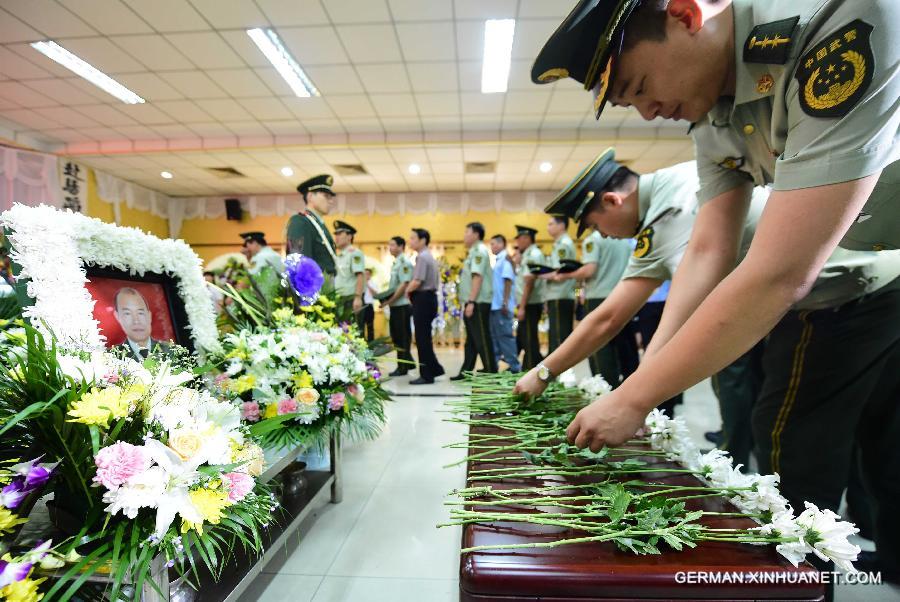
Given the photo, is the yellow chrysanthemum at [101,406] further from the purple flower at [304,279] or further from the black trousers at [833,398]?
the black trousers at [833,398]

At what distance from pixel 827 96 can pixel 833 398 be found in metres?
0.75

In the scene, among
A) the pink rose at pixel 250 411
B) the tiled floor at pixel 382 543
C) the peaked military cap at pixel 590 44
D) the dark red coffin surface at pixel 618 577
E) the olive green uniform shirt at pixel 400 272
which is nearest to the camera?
the dark red coffin surface at pixel 618 577

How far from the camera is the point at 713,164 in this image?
1.04 meters

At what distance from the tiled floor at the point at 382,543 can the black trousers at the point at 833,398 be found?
1.22ft

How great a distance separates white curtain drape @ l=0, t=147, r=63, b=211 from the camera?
559cm

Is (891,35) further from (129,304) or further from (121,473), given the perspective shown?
(129,304)

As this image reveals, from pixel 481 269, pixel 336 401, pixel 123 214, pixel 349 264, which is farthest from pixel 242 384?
pixel 123 214

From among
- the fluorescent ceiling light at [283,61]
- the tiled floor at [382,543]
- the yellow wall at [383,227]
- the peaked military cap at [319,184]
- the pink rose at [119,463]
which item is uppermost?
the fluorescent ceiling light at [283,61]

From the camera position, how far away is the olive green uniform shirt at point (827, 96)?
536mm

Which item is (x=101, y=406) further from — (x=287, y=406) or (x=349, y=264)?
(x=349, y=264)

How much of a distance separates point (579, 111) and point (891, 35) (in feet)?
17.7

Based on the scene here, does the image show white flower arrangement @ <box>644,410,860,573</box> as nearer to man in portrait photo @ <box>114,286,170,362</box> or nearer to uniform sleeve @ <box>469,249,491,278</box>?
man in portrait photo @ <box>114,286,170,362</box>

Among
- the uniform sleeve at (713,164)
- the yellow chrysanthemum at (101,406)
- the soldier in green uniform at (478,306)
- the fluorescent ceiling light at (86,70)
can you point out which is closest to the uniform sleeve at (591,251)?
the soldier in green uniform at (478,306)

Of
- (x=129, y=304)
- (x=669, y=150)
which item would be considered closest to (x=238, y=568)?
(x=129, y=304)
